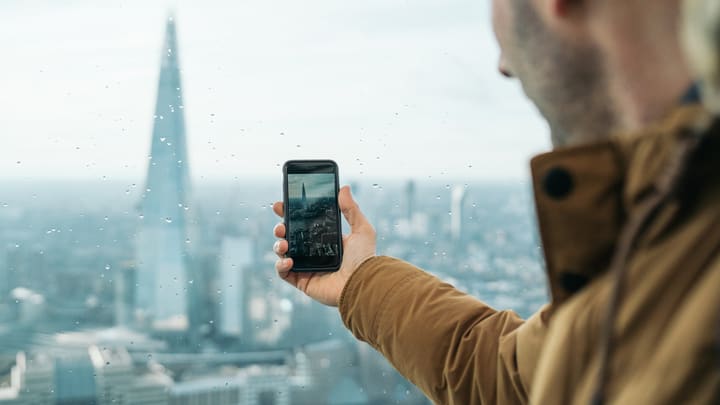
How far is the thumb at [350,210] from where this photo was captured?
1.19 meters

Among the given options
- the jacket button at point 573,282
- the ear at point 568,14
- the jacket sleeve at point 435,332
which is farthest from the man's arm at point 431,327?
the ear at point 568,14

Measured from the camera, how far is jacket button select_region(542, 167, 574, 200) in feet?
2.09

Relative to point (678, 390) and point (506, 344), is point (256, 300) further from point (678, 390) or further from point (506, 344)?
point (678, 390)

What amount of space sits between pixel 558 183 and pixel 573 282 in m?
0.08

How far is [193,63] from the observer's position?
1.46m

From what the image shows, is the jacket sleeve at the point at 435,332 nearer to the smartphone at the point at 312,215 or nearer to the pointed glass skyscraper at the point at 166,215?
the smartphone at the point at 312,215

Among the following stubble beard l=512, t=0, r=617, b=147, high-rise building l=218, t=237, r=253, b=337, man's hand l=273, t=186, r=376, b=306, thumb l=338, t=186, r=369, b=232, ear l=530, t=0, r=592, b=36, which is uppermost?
ear l=530, t=0, r=592, b=36

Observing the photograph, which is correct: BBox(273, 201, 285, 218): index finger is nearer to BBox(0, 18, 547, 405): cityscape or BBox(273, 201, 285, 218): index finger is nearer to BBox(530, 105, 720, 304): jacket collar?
BBox(0, 18, 547, 405): cityscape

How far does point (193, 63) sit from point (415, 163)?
45 cm

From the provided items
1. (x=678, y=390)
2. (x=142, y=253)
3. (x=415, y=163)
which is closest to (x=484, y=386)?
(x=678, y=390)

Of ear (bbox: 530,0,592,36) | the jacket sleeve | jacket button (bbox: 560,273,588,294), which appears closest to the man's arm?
the jacket sleeve

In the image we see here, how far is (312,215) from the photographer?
3.92ft

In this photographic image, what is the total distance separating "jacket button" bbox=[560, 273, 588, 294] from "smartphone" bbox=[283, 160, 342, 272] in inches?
21.2

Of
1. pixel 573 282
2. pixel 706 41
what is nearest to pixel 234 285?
pixel 573 282
